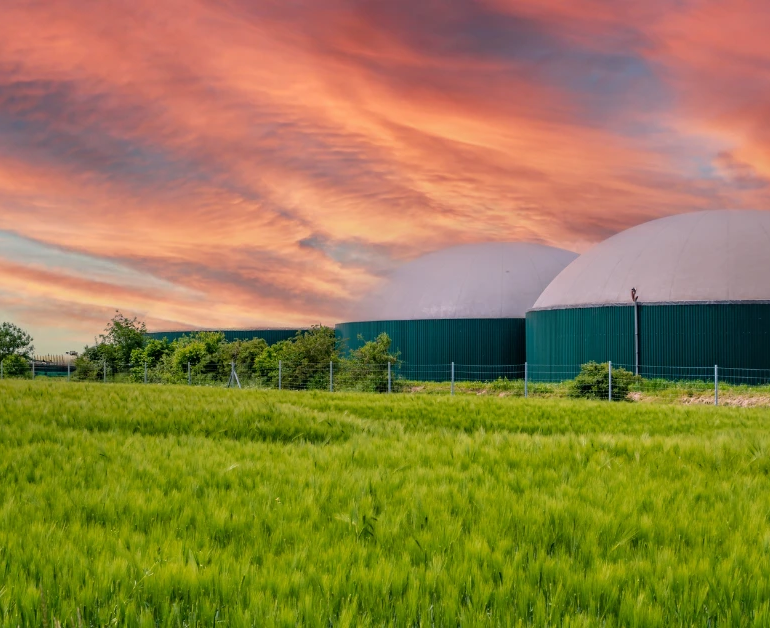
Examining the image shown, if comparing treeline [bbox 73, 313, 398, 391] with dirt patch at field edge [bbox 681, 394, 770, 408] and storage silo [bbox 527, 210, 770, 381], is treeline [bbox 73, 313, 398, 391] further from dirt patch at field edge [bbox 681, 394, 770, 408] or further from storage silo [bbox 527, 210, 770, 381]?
dirt patch at field edge [bbox 681, 394, 770, 408]

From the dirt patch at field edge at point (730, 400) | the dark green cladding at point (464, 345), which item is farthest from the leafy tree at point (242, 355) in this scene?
the dirt patch at field edge at point (730, 400)

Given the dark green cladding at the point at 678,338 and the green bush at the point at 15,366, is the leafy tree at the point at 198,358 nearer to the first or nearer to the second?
the green bush at the point at 15,366

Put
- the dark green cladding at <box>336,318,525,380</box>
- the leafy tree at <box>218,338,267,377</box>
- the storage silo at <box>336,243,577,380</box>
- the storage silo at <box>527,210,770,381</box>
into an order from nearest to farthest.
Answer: the storage silo at <box>527,210,770,381</box> < the leafy tree at <box>218,338,267,377</box> < the dark green cladding at <box>336,318,525,380</box> < the storage silo at <box>336,243,577,380</box>

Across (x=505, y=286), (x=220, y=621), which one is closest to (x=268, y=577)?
(x=220, y=621)

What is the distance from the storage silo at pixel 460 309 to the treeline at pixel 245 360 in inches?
156

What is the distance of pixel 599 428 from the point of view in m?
11.7

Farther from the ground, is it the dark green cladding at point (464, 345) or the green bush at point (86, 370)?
the dark green cladding at point (464, 345)

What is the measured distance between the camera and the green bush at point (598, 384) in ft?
83.8

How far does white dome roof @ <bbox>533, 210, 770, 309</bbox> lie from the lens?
32.1 meters

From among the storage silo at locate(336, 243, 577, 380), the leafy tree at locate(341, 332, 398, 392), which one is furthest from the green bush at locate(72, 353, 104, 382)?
the leafy tree at locate(341, 332, 398, 392)

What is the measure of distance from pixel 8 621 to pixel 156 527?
145cm

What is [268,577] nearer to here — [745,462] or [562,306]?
[745,462]

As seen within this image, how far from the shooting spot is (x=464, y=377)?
1599 inches

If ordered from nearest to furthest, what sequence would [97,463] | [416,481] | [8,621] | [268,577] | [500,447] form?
[8,621] < [268,577] < [416,481] < [97,463] < [500,447]
